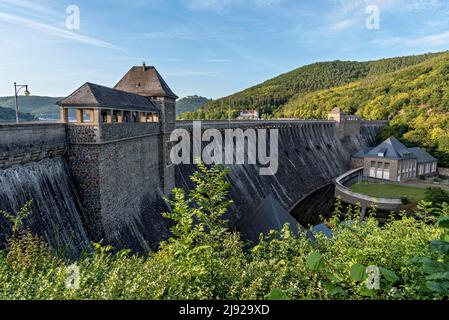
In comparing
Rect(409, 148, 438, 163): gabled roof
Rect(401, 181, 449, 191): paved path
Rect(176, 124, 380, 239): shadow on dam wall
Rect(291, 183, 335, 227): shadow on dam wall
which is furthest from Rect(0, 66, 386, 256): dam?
Rect(409, 148, 438, 163): gabled roof

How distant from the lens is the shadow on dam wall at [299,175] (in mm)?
29375

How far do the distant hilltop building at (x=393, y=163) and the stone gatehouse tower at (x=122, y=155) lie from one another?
128ft

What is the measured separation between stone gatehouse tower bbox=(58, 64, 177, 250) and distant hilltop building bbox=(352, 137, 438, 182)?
3911 centimetres

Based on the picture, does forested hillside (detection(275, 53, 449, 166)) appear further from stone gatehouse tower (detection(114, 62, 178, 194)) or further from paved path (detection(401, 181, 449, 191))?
stone gatehouse tower (detection(114, 62, 178, 194))

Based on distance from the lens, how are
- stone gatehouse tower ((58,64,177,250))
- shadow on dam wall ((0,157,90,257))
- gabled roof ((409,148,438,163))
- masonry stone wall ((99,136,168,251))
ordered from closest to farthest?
1. shadow on dam wall ((0,157,90,257))
2. stone gatehouse tower ((58,64,177,250))
3. masonry stone wall ((99,136,168,251))
4. gabled roof ((409,148,438,163))

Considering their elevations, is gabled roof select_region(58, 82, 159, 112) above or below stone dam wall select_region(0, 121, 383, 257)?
above

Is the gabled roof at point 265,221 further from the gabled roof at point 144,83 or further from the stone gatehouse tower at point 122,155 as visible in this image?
the gabled roof at point 144,83

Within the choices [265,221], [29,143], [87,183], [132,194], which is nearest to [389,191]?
[265,221]

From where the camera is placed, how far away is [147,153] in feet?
64.9

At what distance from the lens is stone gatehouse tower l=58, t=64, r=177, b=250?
13.9 meters

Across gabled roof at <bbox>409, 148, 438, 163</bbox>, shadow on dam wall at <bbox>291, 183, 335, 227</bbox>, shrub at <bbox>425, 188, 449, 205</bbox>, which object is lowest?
shadow on dam wall at <bbox>291, 183, 335, 227</bbox>

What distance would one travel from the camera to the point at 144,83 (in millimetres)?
21359

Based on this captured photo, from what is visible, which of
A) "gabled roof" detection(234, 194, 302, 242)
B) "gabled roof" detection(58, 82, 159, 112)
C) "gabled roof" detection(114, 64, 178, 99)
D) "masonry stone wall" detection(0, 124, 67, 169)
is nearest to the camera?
"masonry stone wall" detection(0, 124, 67, 169)

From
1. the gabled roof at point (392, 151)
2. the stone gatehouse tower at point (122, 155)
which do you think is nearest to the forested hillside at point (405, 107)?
the gabled roof at point (392, 151)
